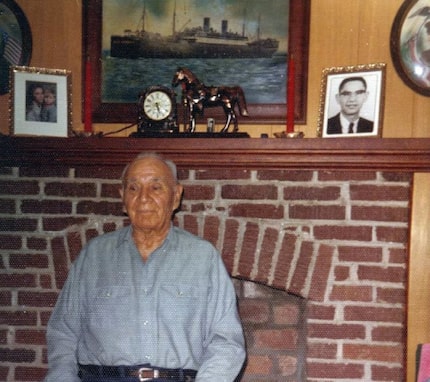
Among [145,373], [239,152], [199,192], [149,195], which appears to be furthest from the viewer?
[199,192]

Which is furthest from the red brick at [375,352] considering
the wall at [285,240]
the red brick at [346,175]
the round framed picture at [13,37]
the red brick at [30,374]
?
the round framed picture at [13,37]

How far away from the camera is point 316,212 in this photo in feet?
6.24

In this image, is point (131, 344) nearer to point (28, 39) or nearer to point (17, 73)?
point (17, 73)

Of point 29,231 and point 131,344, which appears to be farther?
point 29,231

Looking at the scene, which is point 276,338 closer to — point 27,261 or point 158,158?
point 158,158

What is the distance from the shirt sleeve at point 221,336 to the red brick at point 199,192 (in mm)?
334

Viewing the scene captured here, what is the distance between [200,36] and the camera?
2.04 m

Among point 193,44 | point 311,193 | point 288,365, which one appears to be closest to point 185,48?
point 193,44

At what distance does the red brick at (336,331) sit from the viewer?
1.90m

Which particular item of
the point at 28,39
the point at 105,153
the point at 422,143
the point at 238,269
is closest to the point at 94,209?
the point at 105,153

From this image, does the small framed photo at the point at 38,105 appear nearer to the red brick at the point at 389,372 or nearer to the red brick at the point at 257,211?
the red brick at the point at 257,211

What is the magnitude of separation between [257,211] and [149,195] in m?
0.45

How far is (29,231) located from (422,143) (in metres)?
1.54

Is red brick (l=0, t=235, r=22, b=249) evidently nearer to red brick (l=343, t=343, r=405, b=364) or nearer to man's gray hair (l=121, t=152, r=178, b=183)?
man's gray hair (l=121, t=152, r=178, b=183)
